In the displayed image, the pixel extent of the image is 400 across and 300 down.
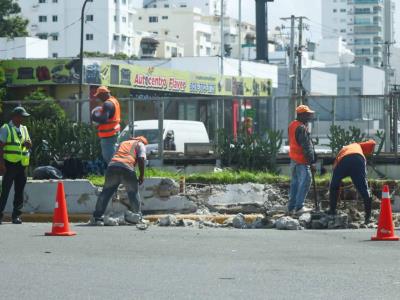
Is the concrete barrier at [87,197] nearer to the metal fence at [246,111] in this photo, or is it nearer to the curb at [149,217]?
the curb at [149,217]

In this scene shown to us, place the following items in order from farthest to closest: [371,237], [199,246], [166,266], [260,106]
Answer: [260,106] < [371,237] < [199,246] < [166,266]

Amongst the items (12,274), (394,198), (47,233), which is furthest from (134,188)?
(12,274)

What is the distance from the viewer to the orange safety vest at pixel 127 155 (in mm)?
15141

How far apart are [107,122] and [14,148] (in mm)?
1703

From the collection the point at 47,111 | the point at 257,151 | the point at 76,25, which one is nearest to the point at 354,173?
the point at 257,151

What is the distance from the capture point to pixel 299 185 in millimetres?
15867

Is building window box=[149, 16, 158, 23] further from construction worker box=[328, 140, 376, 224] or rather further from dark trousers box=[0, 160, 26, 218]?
construction worker box=[328, 140, 376, 224]

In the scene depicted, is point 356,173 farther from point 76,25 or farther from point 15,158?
point 76,25

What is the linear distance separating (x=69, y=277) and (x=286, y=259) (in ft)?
8.19

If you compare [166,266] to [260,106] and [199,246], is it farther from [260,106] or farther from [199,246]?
[260,106]

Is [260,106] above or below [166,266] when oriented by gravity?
above

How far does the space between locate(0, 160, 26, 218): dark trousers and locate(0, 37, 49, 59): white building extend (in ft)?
201

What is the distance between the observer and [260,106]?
23109mm

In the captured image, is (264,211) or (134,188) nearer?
(134,188)
